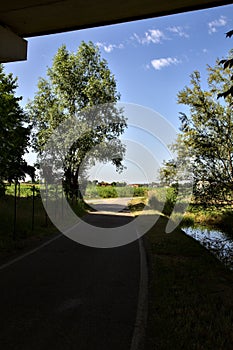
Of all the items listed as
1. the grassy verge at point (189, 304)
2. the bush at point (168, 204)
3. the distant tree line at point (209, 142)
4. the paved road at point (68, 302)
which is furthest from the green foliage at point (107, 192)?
the paved road at point (68, 302)

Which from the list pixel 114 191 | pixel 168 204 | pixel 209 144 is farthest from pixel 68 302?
pixel 114 191

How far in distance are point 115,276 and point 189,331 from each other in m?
2.94

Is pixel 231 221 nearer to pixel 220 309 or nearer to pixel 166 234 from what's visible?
pixel 166 234

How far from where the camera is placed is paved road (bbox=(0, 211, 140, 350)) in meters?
3.69

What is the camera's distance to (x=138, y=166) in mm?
28266

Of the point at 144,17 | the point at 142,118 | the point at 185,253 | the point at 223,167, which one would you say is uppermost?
the point at 142,118

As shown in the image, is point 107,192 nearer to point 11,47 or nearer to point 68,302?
point 68,302

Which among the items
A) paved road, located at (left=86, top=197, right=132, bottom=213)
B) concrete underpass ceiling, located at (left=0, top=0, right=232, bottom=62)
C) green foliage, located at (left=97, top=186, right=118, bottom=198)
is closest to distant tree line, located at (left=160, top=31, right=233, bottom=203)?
concrete underpass ceiling, located at (left=0, top=0, right=232, bottom=62)

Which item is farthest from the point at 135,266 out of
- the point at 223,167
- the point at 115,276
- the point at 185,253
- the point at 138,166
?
the point at 138,166

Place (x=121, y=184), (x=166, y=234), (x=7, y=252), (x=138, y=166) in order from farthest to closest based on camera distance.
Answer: (x=121, y=184) < (x=138, y=166) < (x=166, y=234) < (x=7, y=252)

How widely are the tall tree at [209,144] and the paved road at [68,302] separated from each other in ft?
16.5

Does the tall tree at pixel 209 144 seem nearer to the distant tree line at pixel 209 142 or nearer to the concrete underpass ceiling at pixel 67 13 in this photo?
the distant tree line at pixel 209 142

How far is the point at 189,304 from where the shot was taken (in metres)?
5.09

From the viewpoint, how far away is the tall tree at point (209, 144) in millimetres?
12055
